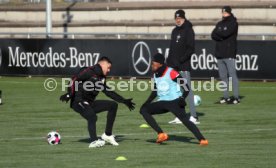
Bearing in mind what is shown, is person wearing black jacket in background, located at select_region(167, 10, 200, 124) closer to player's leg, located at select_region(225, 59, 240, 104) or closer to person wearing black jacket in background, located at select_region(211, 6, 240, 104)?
person wearing black jacket in background, located at select_region(211, 6, 240, 104)

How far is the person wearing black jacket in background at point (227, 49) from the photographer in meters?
23.7

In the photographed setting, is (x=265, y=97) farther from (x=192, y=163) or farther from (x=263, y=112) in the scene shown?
(x=192, y=163)

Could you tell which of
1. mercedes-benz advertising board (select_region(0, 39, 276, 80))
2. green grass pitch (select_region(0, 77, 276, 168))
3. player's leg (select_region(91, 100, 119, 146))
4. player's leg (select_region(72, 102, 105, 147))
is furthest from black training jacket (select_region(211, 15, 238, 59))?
player's leg (select_region(72, 102, 105, 147))

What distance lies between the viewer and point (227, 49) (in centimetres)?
2377

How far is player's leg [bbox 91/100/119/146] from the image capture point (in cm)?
1593

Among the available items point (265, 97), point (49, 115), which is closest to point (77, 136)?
point (49, 115)

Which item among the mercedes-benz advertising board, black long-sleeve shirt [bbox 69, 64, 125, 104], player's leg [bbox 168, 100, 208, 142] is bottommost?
the mercedes-benz advertising board

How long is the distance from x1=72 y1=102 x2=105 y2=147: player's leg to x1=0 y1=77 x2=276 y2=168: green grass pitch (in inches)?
8.7

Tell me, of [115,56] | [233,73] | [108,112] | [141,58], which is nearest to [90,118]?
[108,112]

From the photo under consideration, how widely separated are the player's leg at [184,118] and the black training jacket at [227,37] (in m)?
8.01

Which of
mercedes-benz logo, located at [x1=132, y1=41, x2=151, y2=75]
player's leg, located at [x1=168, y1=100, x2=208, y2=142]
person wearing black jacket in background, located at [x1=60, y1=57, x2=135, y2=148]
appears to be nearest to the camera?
player's leg, located at [x1=168, y1=100, x2=208, y2=142]

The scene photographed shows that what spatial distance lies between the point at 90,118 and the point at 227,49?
29.0 feet

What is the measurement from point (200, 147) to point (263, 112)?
644 centimetres

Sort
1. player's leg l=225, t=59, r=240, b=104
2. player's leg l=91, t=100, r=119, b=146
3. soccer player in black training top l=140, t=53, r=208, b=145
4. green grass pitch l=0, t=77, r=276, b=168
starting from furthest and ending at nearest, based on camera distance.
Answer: player's leg l=225, t=59, r=240, b=104, soccer player in black training top l=140, t=53, r=208, b=145, player's leg l=91, t=100, r=119, b=146, green grass pitch l=0, t=77, r=276, b=168
